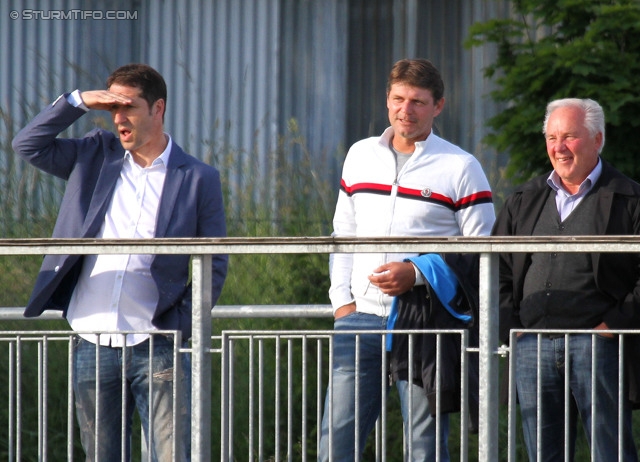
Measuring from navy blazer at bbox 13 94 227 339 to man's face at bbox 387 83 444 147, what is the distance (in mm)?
701

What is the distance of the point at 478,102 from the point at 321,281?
325 cm

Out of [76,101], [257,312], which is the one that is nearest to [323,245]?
[76,101]

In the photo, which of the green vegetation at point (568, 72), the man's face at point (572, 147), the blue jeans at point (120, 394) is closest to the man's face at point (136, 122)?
the blue jeans at point (120, 394)

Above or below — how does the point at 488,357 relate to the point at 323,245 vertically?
below

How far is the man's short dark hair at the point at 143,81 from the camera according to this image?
497 centimetres

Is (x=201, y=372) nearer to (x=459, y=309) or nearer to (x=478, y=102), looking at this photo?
(x=459, y=309)

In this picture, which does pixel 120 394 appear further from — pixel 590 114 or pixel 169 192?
pixel 590 114

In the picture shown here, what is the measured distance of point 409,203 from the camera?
4840mm

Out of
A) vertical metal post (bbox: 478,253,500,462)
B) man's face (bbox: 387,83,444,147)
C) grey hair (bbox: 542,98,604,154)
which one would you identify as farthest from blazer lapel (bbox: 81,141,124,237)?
grey hair (bbox: 542,98,604,154)

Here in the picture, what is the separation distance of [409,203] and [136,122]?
1.04m

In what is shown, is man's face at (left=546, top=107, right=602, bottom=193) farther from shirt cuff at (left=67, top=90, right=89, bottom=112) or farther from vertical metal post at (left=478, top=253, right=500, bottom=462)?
shirt cuff at (left=67, top=90, right=89, bottom=112)

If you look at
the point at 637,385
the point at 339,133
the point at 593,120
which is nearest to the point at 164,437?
the point at 637,385

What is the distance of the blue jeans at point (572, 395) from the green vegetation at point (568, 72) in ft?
11.3

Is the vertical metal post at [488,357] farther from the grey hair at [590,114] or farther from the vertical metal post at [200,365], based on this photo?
the grey hair at [590,114]
